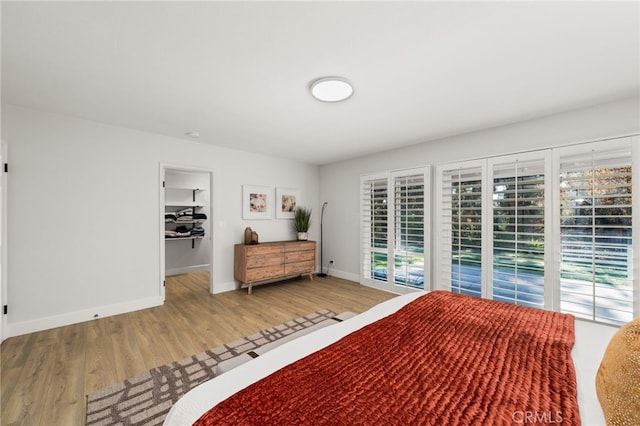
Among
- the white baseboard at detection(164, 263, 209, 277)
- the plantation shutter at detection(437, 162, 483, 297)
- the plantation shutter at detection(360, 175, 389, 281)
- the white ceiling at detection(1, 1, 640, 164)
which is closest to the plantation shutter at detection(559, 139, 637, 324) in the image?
the white ceiling at detection(1, 1, 640, 164)

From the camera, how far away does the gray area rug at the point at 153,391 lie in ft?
5.26

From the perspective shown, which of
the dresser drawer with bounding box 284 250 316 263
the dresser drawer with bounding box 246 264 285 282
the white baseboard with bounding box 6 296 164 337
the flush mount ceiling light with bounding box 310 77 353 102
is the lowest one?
the white baseboard with bounding box 6 296 164 337

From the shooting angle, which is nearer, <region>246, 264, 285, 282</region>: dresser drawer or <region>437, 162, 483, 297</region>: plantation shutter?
<region>437, 162, 483, 297</region>: plantation shutter

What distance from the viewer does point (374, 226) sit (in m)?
4.51

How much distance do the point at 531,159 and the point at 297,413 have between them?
11.6ft

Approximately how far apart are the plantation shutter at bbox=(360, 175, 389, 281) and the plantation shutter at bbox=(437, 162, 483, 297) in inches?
36.1

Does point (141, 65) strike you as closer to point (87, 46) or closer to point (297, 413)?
point (87, 46)

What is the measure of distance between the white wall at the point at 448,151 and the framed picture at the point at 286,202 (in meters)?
0.67

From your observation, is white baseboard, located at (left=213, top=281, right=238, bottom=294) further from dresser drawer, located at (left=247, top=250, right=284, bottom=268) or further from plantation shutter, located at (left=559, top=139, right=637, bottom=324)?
plantation shutter, located at (left=559, top=139, right=637, bottom=324)

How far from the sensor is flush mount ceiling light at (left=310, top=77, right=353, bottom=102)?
216 cm

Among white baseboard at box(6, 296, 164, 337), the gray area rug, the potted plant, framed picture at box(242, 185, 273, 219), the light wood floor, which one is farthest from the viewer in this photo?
the potted plant

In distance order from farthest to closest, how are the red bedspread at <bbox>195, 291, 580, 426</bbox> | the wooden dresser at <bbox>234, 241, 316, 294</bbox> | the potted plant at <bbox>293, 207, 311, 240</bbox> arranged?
the potted plant at <bbox>293, 207, 311, 240</bbox>
the wooden dresser at <bbox>234, 241, 316, 294</bbox>
the red bedspread at <bbox>195, 291, 580, 426</bbox>

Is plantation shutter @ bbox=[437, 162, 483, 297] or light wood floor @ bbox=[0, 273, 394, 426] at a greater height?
plantation shutter @ bbox=[437, 162, 483, 297]

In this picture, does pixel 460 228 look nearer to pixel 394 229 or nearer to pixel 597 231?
pixel 394 229
